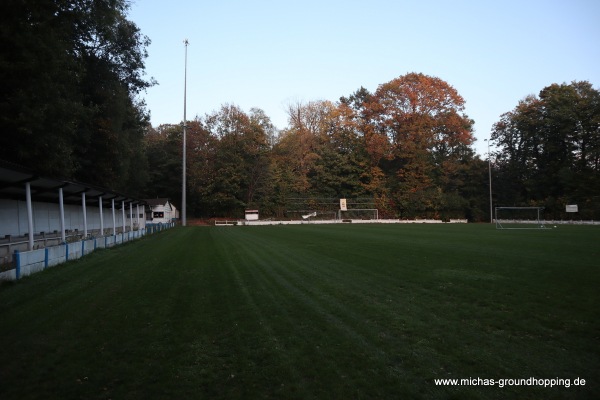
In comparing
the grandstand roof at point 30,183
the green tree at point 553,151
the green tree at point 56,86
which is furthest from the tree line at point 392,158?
the grandstand roof at point 30,183

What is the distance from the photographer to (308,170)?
65.9 metres

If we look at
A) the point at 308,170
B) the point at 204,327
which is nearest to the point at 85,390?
the point at 204,327

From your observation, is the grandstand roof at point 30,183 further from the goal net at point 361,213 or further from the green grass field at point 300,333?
the goal net at point 361,213

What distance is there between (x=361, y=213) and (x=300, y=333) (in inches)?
2323

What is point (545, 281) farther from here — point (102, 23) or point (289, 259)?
point (102, 23)

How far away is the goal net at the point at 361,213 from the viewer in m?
63.2

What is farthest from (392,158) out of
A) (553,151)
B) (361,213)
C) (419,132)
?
(553,151)

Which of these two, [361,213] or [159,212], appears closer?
[159,212]

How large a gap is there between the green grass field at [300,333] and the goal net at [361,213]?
5183 cm

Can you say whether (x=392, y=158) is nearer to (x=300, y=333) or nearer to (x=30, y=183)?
(x=30, y=183)

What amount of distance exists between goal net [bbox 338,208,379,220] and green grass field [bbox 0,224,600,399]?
170ft

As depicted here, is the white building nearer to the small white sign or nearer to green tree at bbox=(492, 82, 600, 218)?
the small white sign

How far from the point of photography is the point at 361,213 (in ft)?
210

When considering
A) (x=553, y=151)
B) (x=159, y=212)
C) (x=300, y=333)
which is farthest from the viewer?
(x=553, y=151)
